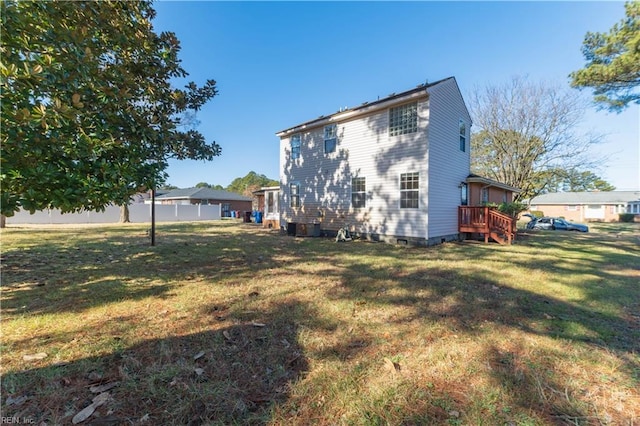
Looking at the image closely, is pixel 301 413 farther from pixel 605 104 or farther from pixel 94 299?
pixel 605 104

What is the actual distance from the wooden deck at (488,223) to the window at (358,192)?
4331 mm

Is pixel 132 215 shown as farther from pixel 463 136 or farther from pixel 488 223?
pixel 488 223

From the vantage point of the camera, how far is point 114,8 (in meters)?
4.82

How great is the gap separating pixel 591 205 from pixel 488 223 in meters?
42.6

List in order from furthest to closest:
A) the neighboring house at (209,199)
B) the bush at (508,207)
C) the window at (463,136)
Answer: the neighboring house at (209,199)
the window at (463,136)
the bush at (508,207)

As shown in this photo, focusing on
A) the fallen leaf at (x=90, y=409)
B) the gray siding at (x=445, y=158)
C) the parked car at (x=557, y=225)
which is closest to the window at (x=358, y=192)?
the gray siding at (x=445, y=158)

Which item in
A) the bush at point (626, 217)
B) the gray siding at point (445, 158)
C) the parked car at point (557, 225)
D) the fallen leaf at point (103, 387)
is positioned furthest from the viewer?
the bush at point (626, 217)

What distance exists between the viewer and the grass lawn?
203cm

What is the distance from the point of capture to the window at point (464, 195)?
12.8 metres

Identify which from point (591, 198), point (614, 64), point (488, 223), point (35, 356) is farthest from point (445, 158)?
point (591, 198)

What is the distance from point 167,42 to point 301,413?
7030mm

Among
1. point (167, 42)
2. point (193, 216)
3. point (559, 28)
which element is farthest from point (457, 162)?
point (193, 216)

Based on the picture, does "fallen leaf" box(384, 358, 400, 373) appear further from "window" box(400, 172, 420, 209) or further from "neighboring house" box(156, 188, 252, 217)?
"neighboring house" box(156, 188, 252, 217)

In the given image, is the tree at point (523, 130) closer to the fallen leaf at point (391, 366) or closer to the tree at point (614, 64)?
the tree at point (614, 64)
